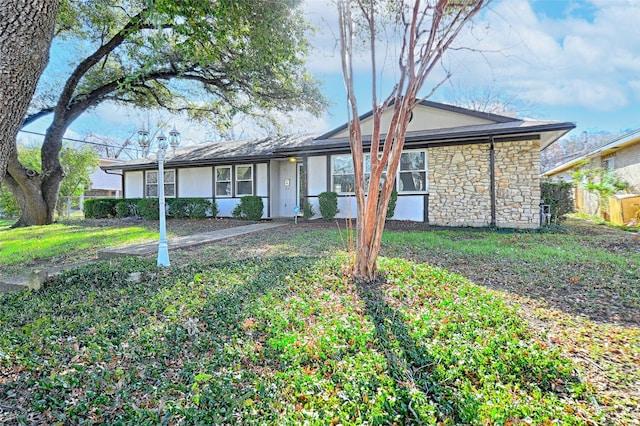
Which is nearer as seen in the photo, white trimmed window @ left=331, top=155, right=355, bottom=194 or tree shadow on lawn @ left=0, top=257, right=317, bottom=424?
tree shadow on lawn @ left=0, top=257, right=317, bottom=424

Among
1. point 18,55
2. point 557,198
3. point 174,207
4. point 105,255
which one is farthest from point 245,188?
point 18,55

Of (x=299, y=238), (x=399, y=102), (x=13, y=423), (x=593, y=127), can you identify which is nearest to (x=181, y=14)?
(x=399, y=102)

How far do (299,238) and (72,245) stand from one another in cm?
518

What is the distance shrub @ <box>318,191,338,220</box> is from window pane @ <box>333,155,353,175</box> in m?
1.01

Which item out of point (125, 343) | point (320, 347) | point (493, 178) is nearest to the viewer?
point (320, 347)

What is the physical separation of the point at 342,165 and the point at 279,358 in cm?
962

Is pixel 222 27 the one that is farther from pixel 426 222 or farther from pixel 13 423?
pixel 426 222

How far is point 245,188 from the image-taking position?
45.5ft

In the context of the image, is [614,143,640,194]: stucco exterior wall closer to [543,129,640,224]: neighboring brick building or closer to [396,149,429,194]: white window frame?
[543,129,640,224]: neighboring brick building

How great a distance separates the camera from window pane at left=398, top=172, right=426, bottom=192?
1048 centimetres

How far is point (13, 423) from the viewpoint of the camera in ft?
5.93

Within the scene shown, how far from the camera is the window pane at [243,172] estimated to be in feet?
45.3

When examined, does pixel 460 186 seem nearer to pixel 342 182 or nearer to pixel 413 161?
pixel 413 161

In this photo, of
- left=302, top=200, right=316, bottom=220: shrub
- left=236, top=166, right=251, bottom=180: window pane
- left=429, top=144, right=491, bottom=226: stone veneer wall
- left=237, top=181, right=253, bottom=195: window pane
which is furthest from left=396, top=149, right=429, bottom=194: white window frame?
left=236, top=166, right=251, bottom=180: window pane
